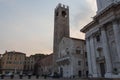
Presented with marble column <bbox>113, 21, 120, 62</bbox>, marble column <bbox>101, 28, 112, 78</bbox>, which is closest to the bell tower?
marble column <bbox>101, 28, 112, 78</bbox>

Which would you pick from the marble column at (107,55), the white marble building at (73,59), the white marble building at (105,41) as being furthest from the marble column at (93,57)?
the white marble building at (73,59)

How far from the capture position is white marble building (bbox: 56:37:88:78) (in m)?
34.4

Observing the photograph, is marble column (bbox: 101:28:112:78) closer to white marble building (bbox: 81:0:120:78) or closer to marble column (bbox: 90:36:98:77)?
white marble building (bbox: 81:0:120:78)

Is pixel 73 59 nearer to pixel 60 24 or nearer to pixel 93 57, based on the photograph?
pixel 93 57

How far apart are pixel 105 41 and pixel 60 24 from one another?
26782mm

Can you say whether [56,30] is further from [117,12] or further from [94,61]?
[117,12]

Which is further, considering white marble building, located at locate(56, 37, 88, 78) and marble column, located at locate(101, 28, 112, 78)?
white marble building, located at locate(56, 37, 88, 78)

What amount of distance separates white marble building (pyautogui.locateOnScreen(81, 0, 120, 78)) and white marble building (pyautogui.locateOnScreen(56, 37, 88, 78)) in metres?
9.47

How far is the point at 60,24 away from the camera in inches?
1825

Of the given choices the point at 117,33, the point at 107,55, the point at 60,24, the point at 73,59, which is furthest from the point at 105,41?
the point at 60,24

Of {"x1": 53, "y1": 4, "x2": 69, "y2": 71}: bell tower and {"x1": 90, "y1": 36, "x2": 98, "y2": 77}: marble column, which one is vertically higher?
{"x1": 53, "y1": 4, "x2": 69, "y2": 71}: bell tower

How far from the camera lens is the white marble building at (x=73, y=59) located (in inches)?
1355

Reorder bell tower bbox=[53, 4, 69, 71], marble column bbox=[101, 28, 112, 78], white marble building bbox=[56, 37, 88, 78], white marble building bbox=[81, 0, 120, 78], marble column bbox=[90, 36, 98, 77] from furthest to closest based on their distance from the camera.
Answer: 1. bell tower bbox=[53, 4, 69, 71]
2. white marble building bbox=[56, 37, 88, 78]
3. marble column bbox=[90, 36, 98, 77]
4. marble column bbox=[101, 28, 112, 78]
5. white marble building bbox=[81, 0, 120, 78]

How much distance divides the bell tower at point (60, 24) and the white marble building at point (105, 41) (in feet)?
63.6
